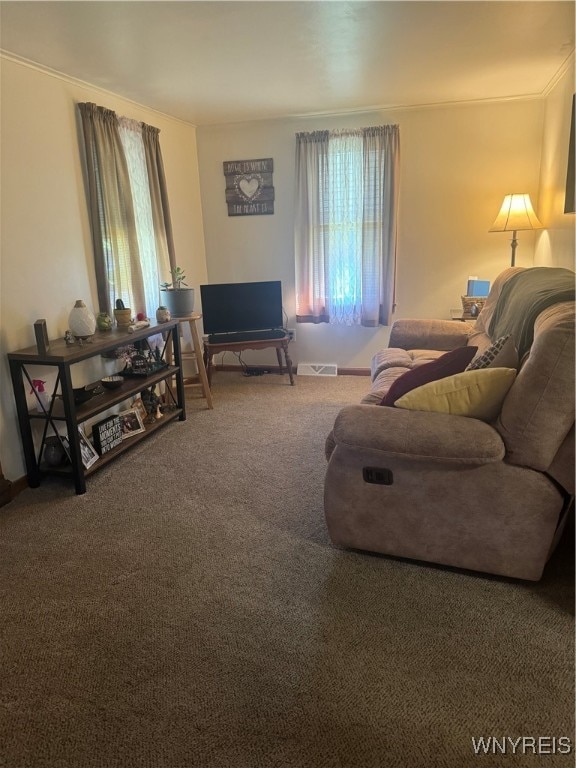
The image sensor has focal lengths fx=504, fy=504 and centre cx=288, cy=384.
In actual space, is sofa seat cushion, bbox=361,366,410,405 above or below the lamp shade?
below

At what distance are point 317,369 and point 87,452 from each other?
105 inches

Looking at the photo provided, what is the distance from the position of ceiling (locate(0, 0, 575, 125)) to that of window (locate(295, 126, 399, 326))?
1.66 ft

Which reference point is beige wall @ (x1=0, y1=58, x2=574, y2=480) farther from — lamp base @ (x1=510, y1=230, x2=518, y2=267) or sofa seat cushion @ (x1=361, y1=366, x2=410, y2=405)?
sofa seat cushion @ (x1=361, y1=366, x2=410, y2=405)

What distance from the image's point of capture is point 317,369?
5.14 metres

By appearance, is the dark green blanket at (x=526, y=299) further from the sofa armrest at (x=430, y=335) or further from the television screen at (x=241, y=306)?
the television screen at (x=241, y=306)

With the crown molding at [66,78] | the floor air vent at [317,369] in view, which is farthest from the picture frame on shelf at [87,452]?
the floor air vent at [317,369]

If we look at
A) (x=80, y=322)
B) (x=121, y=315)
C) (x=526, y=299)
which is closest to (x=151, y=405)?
(x=121, y=315)

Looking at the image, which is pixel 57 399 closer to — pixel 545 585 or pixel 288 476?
pixel 288 476

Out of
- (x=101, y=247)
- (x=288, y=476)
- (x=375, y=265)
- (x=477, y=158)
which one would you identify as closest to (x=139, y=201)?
(x=101, y=247)

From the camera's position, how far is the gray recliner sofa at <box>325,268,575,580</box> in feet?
5.87

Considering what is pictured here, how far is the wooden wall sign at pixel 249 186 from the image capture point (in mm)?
4815

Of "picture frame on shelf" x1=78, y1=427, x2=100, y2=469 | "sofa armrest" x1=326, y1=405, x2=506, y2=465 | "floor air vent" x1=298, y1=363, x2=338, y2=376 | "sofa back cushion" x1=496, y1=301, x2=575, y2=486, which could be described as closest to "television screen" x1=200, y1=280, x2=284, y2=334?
"floor air vent" x1=298, y1=363, x2=338, y2=376

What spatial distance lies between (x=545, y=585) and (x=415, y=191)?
11.8 ft

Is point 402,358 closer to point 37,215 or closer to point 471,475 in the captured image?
point 471,475
